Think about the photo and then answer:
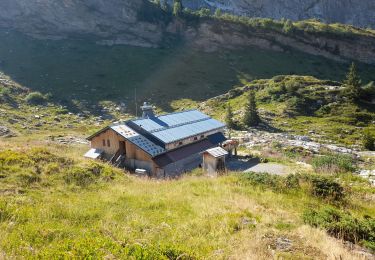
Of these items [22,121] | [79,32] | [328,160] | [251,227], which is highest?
[79,32]

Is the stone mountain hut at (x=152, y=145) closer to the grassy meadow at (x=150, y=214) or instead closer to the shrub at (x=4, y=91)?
the grassy meadow at (x=150, y=214)

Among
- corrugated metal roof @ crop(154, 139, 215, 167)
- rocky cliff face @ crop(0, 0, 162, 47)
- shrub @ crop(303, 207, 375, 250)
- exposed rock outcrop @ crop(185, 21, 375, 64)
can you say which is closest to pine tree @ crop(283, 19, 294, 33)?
exposed rock outcrop @ crop(185, 21, 375, 64)

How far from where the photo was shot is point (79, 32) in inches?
4129

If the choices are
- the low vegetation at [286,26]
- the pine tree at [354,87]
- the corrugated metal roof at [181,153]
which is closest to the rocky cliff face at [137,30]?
the low vegetation at [286,26]

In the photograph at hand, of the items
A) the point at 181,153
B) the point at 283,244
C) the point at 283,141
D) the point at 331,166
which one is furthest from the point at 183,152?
the point at 283,244

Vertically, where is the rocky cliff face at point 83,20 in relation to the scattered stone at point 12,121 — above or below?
above

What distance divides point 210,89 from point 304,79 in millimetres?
22606

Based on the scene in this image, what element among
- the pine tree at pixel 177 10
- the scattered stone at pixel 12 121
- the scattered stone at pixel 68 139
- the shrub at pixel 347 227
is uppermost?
the pine tree at pixel 177 10

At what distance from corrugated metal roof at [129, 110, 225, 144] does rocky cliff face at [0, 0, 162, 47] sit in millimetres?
71510

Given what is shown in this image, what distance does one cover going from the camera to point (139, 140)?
30.9 m

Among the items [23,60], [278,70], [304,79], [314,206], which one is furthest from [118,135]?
[278,70]

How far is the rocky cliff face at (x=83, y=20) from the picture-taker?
10044 centimetres

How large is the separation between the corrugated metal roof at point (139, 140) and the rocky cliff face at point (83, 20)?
78.0 m

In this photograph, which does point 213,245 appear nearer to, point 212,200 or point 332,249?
point 332,249
